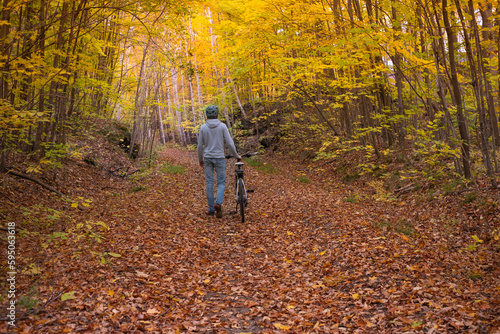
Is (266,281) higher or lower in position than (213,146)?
lower

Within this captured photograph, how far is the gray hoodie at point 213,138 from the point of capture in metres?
7.16

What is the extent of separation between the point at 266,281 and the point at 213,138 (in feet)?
12.1

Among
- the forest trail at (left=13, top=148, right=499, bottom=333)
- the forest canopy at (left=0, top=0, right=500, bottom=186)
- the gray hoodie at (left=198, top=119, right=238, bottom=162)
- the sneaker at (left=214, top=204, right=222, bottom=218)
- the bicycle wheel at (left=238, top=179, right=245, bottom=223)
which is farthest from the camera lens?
the sneaker at (left=214, top=204, right=222, bottom=218)

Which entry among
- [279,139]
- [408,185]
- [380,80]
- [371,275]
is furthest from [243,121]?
[371,275]

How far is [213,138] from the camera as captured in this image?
7191mm

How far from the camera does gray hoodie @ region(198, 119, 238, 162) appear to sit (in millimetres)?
7164

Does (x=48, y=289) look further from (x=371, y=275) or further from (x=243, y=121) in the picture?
(x=243, y=121)

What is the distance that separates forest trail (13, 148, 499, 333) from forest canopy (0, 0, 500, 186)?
6.47 ft

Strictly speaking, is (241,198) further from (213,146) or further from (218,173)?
(213,146)

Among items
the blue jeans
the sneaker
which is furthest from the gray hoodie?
the sneaker

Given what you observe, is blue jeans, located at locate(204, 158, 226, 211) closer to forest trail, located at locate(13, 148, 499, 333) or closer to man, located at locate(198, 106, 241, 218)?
man, located at locate(198, 106, 241, 218)

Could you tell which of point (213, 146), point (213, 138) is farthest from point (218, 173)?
point (213, 138)

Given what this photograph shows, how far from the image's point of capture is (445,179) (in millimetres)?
7309

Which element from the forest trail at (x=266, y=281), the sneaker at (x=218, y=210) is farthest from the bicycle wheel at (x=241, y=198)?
the sneaker at (x=218, y=210)
